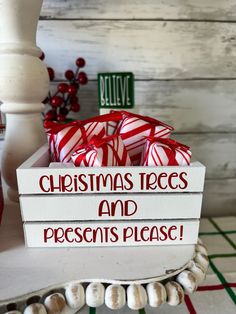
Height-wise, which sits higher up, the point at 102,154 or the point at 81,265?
the point at 102,154

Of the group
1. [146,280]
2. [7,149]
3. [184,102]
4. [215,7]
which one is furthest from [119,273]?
[215,7]

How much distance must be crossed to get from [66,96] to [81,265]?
0.50 metres

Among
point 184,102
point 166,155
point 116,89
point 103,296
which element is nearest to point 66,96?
point 116,89

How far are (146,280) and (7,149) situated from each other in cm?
40

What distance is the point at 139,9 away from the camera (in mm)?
739

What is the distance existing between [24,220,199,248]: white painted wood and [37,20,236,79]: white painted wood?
1.61ft

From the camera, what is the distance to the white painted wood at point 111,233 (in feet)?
1.36

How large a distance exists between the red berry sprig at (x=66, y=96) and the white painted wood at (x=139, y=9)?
0.14 meters

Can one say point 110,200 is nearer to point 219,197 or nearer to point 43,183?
point 43,183

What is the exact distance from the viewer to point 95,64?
77 centimetres

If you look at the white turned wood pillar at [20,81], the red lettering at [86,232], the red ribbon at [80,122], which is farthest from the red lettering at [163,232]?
the white turned wood pillar at [20,81]

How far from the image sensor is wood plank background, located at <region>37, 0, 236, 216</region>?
0.74 m

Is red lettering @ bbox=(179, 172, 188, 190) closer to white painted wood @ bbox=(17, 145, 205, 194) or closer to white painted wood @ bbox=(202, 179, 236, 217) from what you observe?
white painted wood @ bbox=(17, 145, 205, 194)

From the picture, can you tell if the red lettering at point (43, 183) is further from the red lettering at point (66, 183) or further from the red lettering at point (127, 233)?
the red lettering at point (127, 233)
